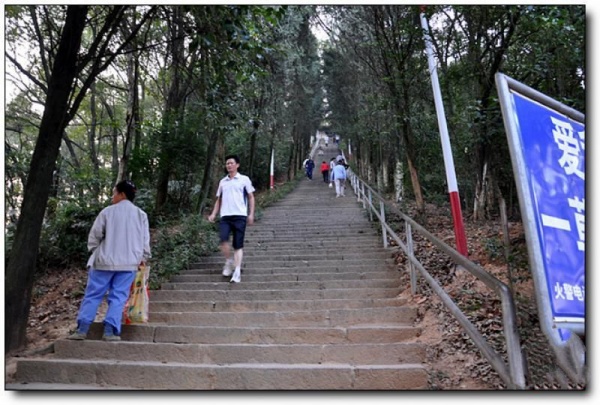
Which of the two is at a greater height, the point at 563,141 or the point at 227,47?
the point at 227,47

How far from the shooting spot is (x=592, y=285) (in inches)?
80.9

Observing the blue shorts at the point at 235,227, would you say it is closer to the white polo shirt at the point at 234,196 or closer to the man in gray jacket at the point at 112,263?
the white polo shirt at the point at 234,196

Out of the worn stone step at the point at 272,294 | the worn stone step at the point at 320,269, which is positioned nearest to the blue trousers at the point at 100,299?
the worn stone step at the point at 272,294

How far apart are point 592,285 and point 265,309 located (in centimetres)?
335

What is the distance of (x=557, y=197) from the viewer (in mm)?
1848

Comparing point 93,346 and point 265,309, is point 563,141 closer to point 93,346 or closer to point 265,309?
point 265,309

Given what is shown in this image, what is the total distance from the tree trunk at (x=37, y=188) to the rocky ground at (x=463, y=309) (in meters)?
→ 0.39

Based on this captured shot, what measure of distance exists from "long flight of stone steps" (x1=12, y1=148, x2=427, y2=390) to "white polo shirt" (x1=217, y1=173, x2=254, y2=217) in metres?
0.99

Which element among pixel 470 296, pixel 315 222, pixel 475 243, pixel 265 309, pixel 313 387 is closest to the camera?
pixel 313 387

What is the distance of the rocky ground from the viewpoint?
2.86m

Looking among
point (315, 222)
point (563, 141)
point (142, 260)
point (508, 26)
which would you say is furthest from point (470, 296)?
point (315, 222)

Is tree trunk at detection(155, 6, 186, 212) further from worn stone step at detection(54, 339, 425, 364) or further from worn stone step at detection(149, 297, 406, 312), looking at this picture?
worn stone step at detection(54, 339, 425, 364)

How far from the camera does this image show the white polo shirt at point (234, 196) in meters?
5.36

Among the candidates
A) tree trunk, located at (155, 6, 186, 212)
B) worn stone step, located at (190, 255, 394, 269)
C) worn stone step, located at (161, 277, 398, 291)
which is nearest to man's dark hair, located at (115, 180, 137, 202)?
worn stone step, located at (161, 277, 398, 291)
